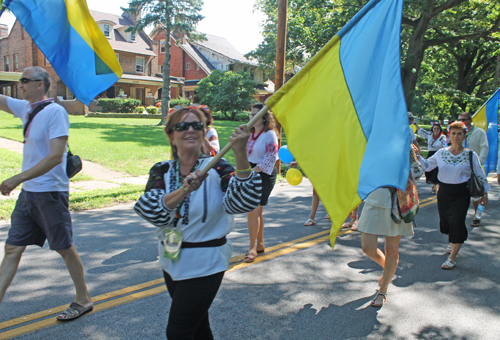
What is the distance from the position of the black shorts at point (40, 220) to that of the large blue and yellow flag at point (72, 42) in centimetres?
97

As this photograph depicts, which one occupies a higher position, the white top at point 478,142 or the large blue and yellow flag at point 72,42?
the large blue and yellow flag at point 72,42

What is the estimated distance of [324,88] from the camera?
288cm

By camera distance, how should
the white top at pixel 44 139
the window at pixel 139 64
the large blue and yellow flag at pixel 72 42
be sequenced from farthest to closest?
the window at pixel 139 64 < the large blue and yellow flag at pixel 72 42 < the white top at pixel 44 139

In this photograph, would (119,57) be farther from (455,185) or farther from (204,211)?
(204,211)

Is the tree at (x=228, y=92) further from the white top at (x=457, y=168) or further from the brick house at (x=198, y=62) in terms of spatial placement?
the white top at (x=457, y=168)

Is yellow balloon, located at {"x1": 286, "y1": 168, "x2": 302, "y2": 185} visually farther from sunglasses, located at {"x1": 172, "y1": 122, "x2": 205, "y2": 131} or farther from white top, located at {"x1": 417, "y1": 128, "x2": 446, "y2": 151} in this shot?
white top, located at {"x1": 417, "y1": 128, "x2": 446, "y2": 151}

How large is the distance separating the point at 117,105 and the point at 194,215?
108ft

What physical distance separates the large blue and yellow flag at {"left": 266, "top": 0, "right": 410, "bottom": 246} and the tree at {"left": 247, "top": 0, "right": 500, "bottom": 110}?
15.8 metres

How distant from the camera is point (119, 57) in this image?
40.5 m

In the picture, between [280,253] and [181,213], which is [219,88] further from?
[181,213]

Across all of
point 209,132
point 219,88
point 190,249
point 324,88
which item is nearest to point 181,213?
point 190,249

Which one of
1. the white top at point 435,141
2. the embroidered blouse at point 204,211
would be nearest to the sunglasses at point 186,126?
the embroidered blouse at point 204,211

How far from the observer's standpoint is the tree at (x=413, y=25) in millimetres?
18594

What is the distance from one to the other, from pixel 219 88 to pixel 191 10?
A: 28.0 ft
